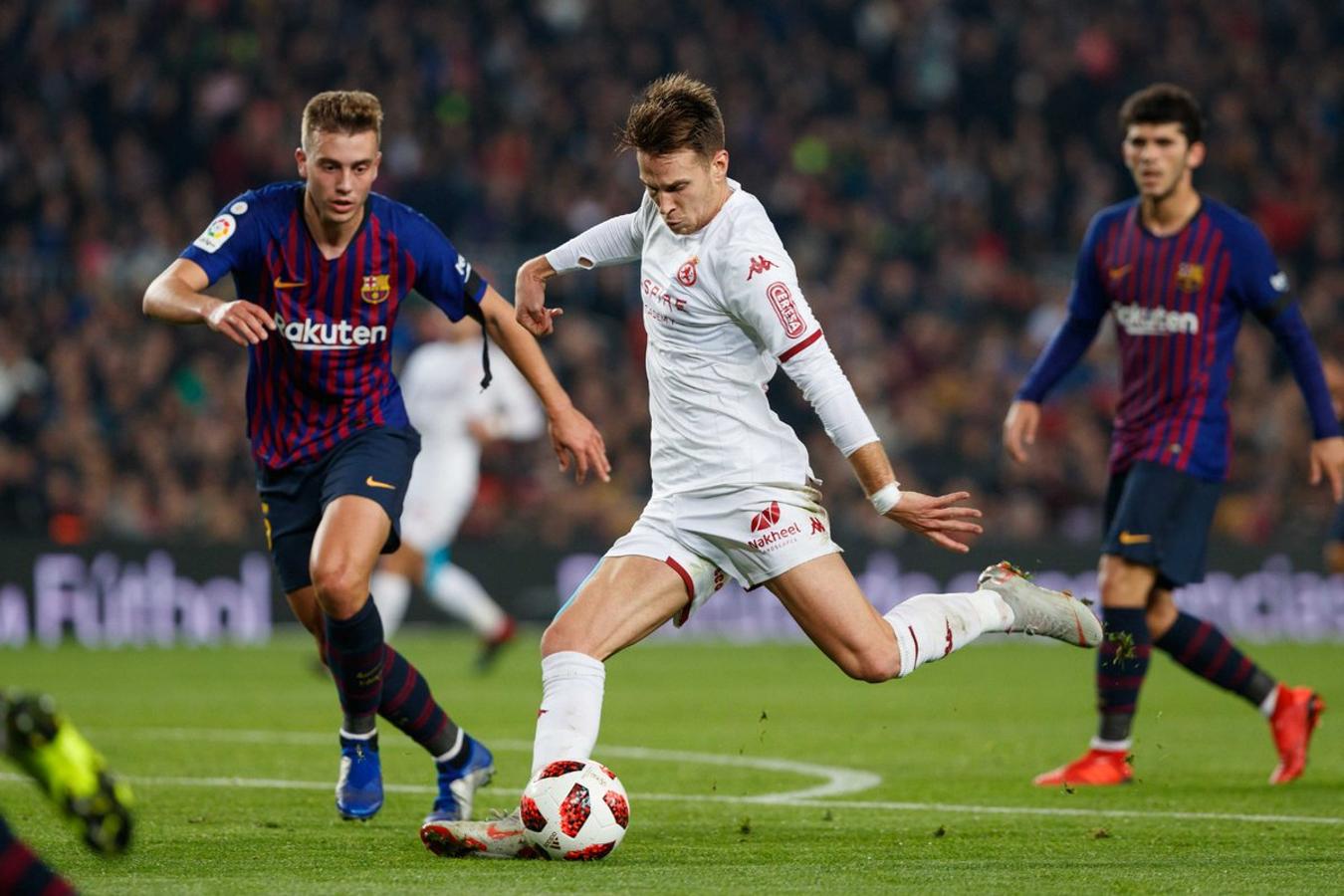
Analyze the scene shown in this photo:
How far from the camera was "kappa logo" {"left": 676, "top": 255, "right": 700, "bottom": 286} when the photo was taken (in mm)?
5781

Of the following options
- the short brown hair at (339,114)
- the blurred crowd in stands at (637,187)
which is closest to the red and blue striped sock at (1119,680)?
the short brown hair at (339,114)

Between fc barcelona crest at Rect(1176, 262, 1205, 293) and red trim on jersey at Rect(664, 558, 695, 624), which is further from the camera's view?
fc barcelona crest at Rect(1176, 262, 1205, 293)

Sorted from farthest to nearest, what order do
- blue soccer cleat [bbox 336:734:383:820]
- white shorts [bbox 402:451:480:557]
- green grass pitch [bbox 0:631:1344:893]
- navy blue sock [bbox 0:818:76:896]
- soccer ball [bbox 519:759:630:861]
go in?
white shorts [bbox 402:451:480:557] → blue soccer cleat [bbox 336:734:383:820] → soccer ball [bbox 519:759:630:861] → green grass pitch [bbox 0:631:1344:893] → navy blue sock [bbox 0:818:76:896]

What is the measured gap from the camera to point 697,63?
A: 22188mm

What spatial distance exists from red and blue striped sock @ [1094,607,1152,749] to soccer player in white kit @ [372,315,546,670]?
20.9 feet

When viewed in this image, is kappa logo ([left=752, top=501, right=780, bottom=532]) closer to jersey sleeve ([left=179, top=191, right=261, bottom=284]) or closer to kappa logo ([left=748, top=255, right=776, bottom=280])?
kappa logo ([left=748, top=255, right=776, bottom=280])

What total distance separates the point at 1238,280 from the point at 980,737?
2.82 meters

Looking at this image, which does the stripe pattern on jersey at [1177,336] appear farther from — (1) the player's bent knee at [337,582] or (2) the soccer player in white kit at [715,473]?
(1) the player's bent knee at [337,582]

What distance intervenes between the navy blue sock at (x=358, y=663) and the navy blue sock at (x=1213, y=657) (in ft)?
10.9

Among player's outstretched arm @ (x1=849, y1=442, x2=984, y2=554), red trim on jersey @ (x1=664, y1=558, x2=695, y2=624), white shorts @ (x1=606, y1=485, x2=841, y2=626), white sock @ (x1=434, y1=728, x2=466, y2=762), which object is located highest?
player's outstretched arm @ (x1=849, y1=442, x2=984, y2=554)

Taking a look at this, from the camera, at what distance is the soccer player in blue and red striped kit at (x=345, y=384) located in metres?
6.29

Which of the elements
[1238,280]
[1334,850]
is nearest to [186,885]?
[1334,850]

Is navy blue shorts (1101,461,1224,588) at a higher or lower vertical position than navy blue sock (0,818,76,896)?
higher

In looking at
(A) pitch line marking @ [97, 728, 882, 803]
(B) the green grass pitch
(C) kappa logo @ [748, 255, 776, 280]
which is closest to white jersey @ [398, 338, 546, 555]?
(B) the green grass pitch
